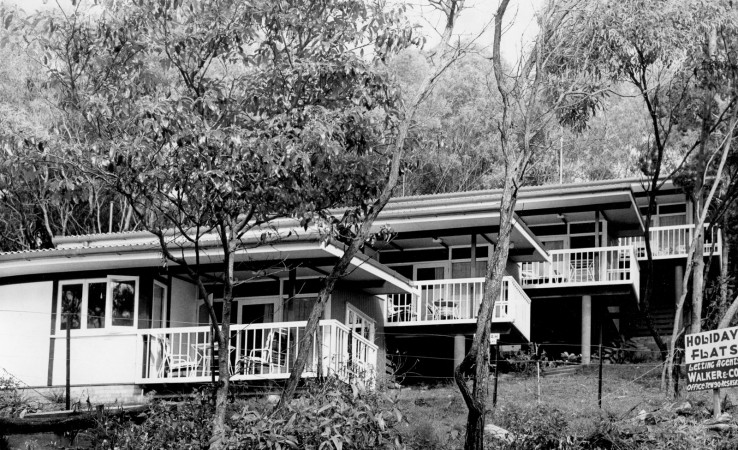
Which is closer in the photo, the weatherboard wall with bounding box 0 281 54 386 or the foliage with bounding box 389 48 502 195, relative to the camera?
the weatherboard wall with bounding box 0 281 54 386

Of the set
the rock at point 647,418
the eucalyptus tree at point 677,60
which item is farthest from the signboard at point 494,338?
the rock at point 647,418

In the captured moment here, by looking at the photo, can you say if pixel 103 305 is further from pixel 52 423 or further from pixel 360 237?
pixel 360 237

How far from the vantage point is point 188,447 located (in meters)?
14.0

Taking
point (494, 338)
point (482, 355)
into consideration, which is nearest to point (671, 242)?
point (494, 338)

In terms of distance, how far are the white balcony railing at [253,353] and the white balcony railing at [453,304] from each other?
13.2 feet

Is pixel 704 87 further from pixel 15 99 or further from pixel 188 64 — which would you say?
pixel 15 99

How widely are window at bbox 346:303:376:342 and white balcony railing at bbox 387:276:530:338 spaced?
1.05m

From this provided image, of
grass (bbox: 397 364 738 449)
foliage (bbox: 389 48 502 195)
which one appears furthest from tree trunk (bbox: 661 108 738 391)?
foliage (bbox: 389 48 502 195)

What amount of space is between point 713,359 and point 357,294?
9.55m

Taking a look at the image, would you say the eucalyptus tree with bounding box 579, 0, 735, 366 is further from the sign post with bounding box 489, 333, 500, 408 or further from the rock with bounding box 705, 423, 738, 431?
the rock with bounding box 705, 423, 738, 431

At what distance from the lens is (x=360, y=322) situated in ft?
79.7

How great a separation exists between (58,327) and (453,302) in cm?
857

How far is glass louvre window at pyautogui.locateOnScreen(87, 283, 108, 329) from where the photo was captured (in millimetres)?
21922

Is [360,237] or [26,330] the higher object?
[360,237]
